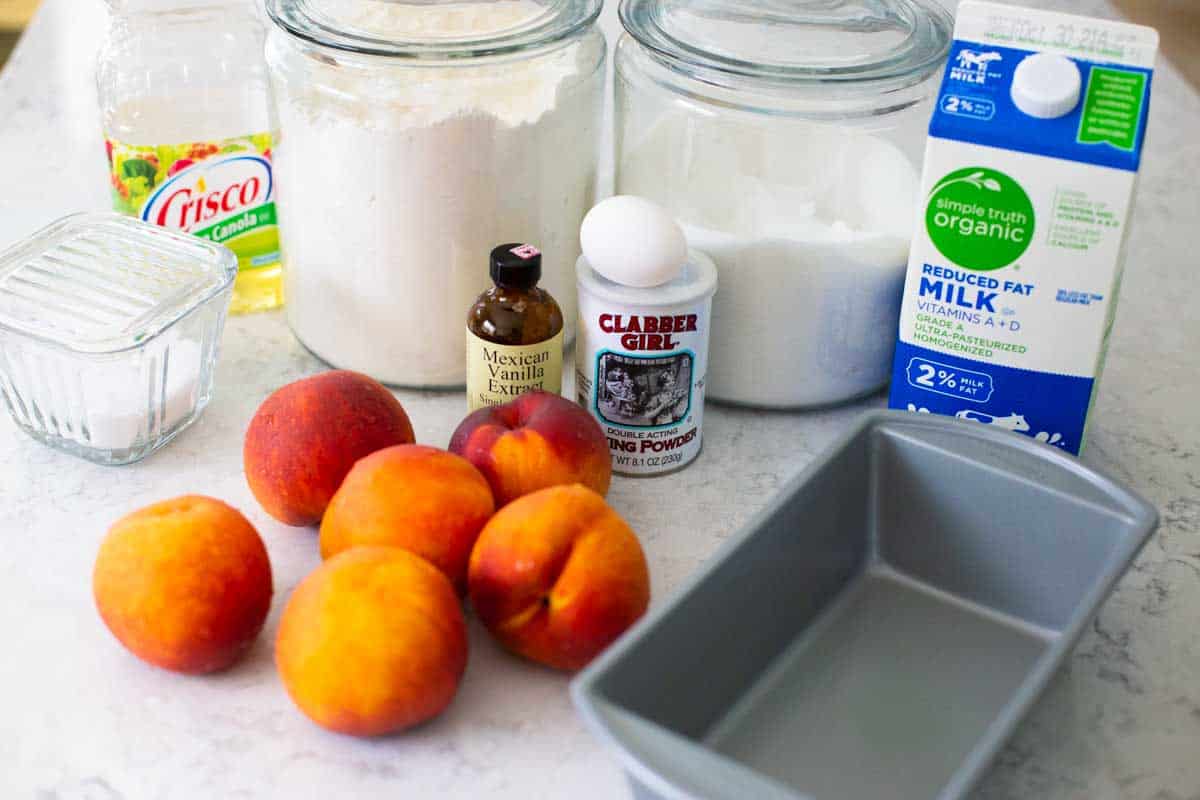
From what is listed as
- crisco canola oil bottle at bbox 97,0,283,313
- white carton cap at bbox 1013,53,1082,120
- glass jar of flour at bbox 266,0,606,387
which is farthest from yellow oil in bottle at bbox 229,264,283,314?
white carton cap at bbox 1013,53,1082,120

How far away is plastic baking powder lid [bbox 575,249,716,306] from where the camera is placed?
2.74 ft

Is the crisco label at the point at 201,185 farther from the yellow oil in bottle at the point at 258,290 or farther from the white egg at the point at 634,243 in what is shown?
the white egg at the point at 634,243

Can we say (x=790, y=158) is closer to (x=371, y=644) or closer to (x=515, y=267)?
(x=515, y=267)

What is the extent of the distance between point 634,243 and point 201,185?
1.17 feet

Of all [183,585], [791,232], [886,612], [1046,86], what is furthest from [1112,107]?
[183,585]

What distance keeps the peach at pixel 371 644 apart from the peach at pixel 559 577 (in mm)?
37

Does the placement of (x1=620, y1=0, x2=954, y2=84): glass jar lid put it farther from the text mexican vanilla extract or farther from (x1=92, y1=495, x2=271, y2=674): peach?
(x1=92, y1=495, x2=271, y2=674): peach

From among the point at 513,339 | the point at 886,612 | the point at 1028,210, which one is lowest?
the point at 886,612

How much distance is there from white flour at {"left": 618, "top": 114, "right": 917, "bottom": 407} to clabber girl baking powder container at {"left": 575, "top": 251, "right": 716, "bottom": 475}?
0.12ft

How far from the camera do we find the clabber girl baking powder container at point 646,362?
84 cm

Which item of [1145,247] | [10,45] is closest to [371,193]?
[1145,247]

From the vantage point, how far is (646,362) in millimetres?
858

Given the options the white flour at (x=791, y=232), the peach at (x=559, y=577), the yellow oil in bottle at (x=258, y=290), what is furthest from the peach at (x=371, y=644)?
the yellow oil in bottle at (x=258, y=290)

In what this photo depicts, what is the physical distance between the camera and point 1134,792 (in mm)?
675
